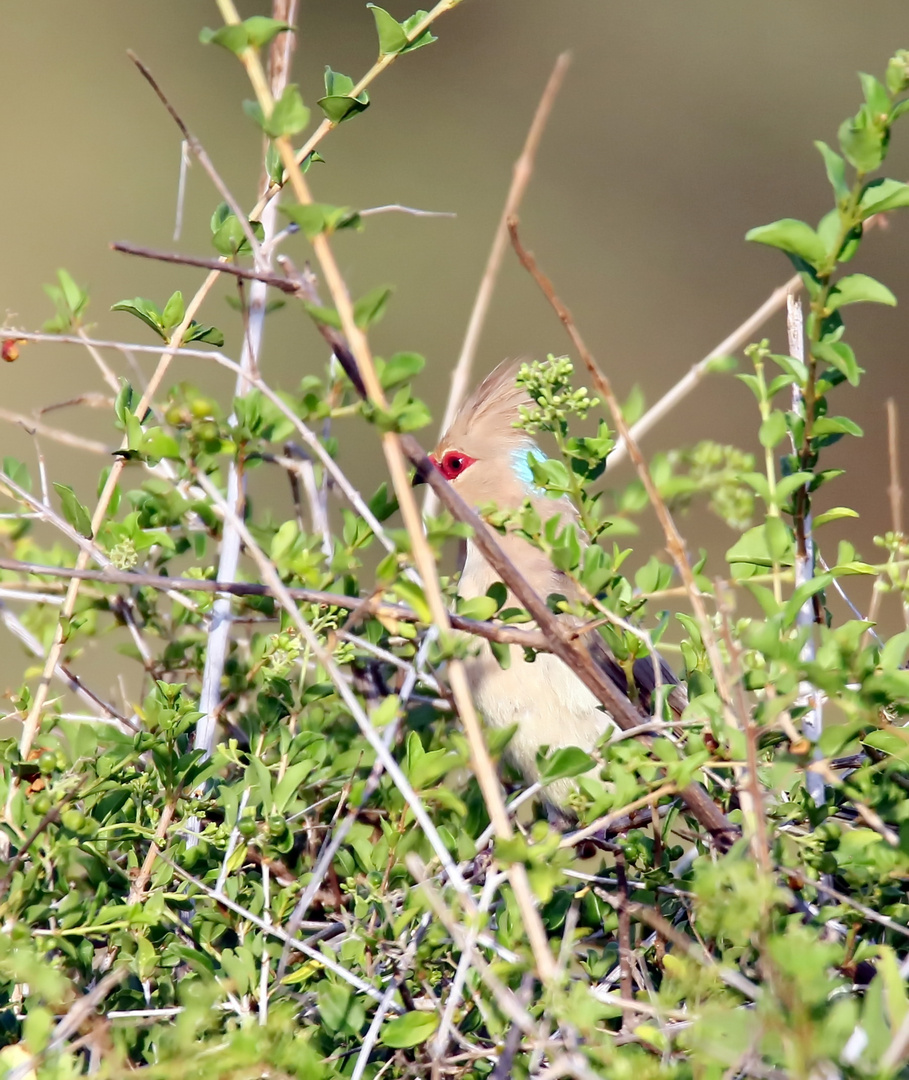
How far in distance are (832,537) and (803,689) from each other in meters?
6.44

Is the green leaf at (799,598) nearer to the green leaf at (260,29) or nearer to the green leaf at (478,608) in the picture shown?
the green leaf at (478,608)

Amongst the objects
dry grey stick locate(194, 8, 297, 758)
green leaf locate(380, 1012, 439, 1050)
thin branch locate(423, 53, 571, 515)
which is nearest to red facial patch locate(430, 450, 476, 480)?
thin branch locate(423, 53, 571, 515)

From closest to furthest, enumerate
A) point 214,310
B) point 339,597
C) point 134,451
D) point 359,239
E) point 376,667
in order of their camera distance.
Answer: point 339,597
point 134,451
point 376,667
point 214,310
point 359,239

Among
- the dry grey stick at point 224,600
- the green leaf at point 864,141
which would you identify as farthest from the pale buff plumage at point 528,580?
the green leaf at point 864,141

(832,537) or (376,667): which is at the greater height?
(376,667)

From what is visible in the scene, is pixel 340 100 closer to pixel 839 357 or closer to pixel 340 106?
pixel 340 106

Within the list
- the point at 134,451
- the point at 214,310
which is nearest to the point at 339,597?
the point at 134,451

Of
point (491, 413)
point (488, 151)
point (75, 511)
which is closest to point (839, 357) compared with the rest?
point (75, 511)

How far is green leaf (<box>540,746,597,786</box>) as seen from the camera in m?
1.52

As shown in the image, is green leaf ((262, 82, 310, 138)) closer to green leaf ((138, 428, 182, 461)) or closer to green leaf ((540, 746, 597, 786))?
green leaf ((138, 428, 182, 461))

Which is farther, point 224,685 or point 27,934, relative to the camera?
point 224,685

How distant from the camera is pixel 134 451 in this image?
180 centimetres

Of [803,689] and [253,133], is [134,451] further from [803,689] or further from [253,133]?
[253,133]

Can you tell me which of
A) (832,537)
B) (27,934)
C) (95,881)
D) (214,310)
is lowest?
(832,537)
